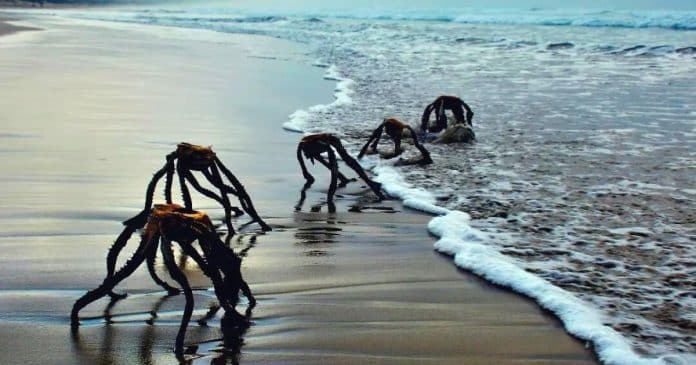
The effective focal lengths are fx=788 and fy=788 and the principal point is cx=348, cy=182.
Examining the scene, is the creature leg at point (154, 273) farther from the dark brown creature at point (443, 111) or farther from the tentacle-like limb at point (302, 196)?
the dark brown creature at point (443, 111)

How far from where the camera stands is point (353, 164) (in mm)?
6703

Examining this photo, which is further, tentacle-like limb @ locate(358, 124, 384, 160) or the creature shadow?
tentacle-like limb @ locate(358, 124, 384, 160)

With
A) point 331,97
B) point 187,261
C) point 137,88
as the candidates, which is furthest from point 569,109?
point 187,261

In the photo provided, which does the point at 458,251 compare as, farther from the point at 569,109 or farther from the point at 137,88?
the point at 137,88

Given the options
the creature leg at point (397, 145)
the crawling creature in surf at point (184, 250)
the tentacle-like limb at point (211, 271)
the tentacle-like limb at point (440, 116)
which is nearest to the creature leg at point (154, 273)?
the crawling creature in surf at point (184, 250)

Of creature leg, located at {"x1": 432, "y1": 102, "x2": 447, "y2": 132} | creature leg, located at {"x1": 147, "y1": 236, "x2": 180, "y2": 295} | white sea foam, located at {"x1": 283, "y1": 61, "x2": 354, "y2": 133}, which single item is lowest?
white sea foam, located at {"x1": 283, "y1": 61, "x2": 354, "y2": 133}

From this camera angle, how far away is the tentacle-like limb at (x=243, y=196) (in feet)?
16.6

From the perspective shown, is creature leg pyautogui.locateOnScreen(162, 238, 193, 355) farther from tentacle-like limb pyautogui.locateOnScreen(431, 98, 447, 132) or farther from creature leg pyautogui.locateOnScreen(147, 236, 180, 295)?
tentacle-like limb pyautogui.locateOnScreen(431, 98, 447, 132)

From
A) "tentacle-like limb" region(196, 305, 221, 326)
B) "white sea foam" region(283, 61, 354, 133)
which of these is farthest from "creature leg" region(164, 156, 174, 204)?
"white sea foam" region(283, 61, 354, 133)

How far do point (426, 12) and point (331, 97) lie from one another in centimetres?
5251

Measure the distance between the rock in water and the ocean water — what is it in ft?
0.59

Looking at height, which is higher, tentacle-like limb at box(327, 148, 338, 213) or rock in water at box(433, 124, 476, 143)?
tentacle-like limb at box(327, 148, 338, 213)

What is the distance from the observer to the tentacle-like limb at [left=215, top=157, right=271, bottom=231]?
5074 millimetres

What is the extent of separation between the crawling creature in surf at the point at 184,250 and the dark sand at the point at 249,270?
0.61ft
